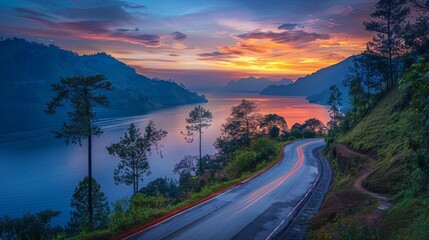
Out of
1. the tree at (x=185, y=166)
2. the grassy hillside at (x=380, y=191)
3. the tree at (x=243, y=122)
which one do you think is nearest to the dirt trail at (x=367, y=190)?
the grassy hillside at (x=380, y=191)

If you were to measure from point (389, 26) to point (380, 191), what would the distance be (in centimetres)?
3672

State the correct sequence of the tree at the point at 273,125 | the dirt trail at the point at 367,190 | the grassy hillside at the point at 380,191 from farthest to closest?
1. the tree at the point at 273,125
2. the dirt trail at the point at 367,190
3. the grassy hillside at the point at 380,191

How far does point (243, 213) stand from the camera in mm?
18172

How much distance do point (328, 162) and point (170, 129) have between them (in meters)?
130

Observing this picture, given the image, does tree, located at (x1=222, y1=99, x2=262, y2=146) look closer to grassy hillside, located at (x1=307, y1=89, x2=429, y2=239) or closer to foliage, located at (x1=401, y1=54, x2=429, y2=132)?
grassy hillside, located at (x1=307, y1=89, x2=429, y2=239)

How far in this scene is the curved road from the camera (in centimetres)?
1467

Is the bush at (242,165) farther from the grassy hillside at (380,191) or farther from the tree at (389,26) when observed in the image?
the tree at (389,26)

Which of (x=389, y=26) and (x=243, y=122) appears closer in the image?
(x=389, y=26)

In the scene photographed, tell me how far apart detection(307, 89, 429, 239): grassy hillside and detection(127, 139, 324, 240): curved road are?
110 inches

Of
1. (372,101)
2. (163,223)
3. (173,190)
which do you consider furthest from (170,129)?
(163,223)

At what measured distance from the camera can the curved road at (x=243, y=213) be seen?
578 inches

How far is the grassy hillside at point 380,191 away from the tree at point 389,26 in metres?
16.2

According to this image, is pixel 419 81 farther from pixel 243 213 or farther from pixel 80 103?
pixel 80 103

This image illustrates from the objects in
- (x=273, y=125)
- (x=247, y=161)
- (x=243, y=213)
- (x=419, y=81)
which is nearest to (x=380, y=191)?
(x=243, y=213)
